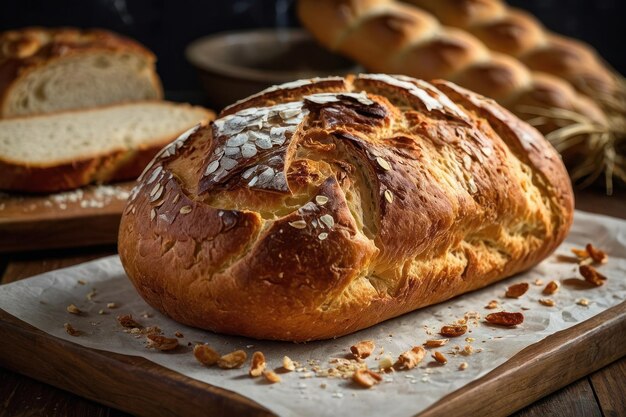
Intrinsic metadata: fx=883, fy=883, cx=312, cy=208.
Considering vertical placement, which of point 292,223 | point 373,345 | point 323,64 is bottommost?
point 323,64

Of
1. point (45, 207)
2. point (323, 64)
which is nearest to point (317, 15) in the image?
point (323, 64)

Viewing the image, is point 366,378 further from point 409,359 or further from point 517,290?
point 517,290

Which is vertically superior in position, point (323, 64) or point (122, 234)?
point (122, 234)

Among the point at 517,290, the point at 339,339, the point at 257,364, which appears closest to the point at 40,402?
the point at 257,364

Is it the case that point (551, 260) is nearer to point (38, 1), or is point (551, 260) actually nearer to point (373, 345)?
point (373, 345)

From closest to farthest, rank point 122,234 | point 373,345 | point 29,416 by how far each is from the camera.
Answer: point 29,416 → point 373,345 → point 122,234

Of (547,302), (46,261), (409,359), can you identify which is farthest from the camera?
(46,261)
